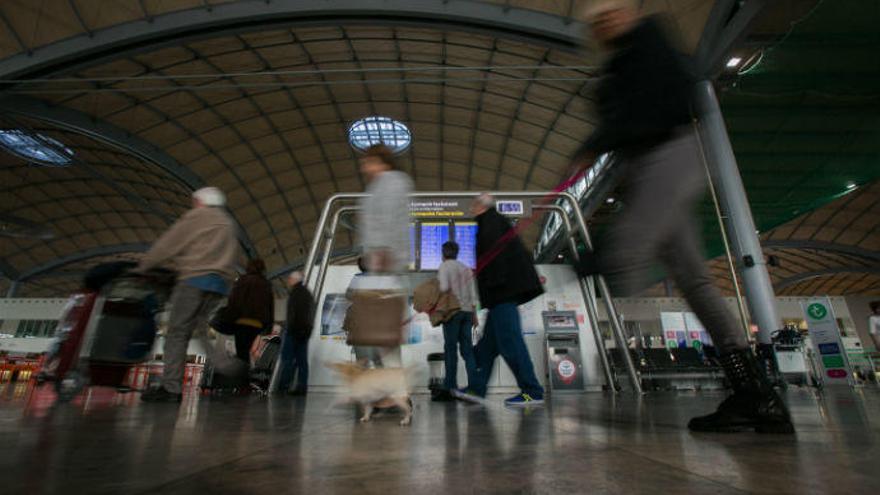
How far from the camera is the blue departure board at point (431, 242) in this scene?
27.2ft

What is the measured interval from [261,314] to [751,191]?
1217cm

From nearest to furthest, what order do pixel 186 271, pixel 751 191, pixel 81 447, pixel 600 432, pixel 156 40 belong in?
pixel 81 447
pixel 600 432
pixel 186 271
pixel 751 191
pixel 156 40

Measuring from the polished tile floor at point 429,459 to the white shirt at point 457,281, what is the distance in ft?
9.17

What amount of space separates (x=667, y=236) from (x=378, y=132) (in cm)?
2406

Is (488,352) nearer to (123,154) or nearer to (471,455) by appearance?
(471,455)

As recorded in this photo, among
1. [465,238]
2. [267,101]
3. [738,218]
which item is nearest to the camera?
[465,238]

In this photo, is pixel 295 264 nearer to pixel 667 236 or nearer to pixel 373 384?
pixel 373 384

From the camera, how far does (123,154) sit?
2397 cm

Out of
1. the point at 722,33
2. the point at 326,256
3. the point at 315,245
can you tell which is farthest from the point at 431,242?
the point at 722,33

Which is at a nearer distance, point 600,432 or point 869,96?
point 600,432

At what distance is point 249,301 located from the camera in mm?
4953

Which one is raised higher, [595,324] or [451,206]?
[451,206]

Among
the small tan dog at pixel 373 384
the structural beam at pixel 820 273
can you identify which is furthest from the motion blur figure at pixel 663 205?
the structural beam at pixel 820 273

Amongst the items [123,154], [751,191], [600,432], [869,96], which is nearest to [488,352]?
[600,432]
